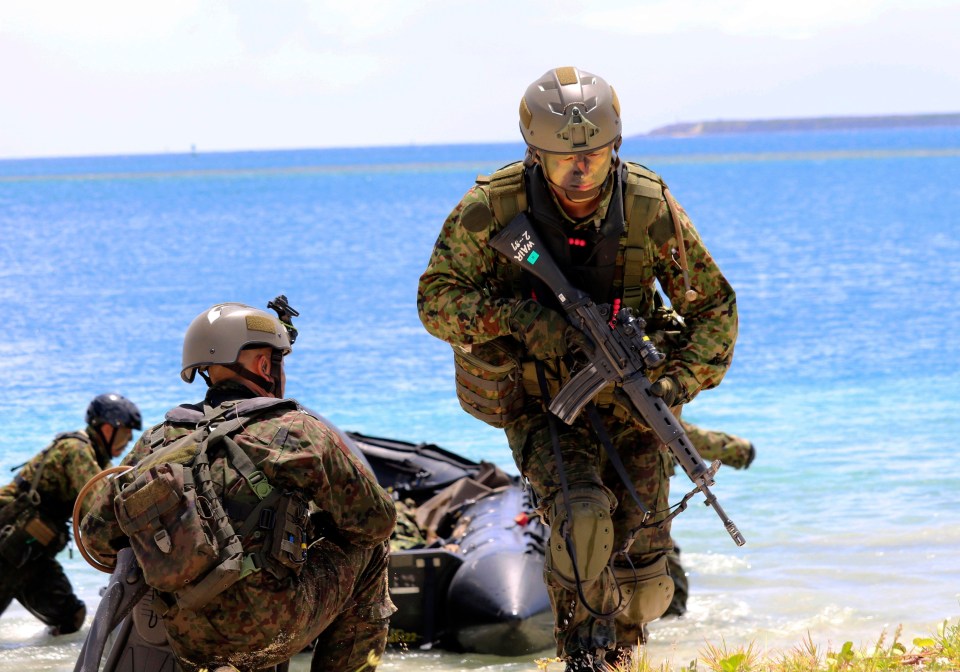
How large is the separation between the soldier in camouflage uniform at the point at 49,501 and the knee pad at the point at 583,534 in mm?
4269

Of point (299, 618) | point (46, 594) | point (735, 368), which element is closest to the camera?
point (299, 618)

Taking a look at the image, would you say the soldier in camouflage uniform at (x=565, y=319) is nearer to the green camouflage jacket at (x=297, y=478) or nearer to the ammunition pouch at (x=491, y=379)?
the ammunition pouch at (x=491, y=379)

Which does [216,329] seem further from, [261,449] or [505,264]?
[505,264]

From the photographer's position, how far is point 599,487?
529 cm

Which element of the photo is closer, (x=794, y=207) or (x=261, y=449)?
(x=261, y=449)

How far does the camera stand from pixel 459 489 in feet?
32.6

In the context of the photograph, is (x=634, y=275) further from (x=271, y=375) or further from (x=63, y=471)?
(x=63, y=471)

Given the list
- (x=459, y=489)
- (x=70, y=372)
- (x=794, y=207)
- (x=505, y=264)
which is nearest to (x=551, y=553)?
(x=505, y=264)

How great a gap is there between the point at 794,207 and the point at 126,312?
45.7 meters

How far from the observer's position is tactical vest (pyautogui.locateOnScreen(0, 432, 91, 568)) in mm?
8742

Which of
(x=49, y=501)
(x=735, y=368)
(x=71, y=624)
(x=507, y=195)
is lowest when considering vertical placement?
(x=735, y=368)

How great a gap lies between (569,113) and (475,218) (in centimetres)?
53

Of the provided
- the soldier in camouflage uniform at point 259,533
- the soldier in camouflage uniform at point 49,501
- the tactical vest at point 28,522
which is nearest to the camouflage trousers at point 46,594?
the soldier in camouflage uniform at point 49,501

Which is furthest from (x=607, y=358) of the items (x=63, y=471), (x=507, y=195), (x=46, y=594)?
(x=46, y=594)
